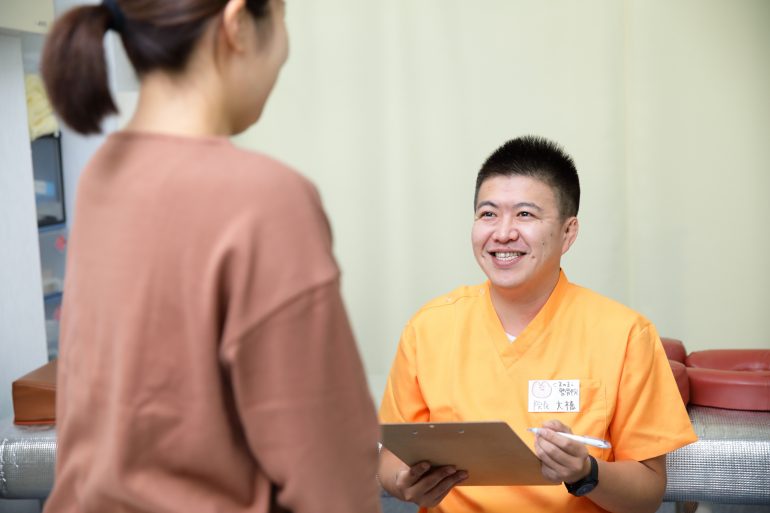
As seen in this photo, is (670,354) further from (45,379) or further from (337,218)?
(45,379)

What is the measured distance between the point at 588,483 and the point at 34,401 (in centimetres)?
139

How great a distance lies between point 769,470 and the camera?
183cm

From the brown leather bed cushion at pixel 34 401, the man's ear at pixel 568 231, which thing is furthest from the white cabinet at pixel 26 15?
the man's ear at pixel 568 231

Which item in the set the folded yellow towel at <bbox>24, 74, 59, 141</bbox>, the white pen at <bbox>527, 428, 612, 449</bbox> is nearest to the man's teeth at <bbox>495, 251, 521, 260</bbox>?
the white pen at <bbox>527, 428, 612, 449</bbox>

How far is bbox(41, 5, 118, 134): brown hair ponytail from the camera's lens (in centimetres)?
67

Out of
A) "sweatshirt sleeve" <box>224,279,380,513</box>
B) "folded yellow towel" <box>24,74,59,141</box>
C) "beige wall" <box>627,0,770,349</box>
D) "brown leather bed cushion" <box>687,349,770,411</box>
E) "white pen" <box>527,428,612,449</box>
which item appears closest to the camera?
"sweatshirt sleeve" <box>224,279,380,513</box>

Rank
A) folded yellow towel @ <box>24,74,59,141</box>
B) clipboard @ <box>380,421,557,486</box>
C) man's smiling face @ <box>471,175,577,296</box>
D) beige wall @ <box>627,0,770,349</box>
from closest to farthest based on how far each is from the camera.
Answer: clipboard @ <box>380,421,557,486</box>, man's smiling face @ <box>471,175,577,296</box>, folded yellow towel @ <box>24,74,59,141</box>, beige wall @ <box>627,0,770,349</box>

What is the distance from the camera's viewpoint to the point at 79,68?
670 millimetres

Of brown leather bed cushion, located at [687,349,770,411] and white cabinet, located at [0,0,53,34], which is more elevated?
white cabinet, located at [0,0,53,34]

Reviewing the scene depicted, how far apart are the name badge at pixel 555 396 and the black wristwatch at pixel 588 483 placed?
0.13m

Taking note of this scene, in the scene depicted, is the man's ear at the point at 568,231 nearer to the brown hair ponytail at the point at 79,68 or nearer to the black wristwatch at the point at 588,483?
the black wristwatch at the point at 588,483

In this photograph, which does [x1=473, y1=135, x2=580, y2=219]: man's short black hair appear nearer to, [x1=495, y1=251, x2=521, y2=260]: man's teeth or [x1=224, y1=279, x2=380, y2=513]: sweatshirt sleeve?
[x1=495, y1=251, x2=521, y2=260]: man's teeth

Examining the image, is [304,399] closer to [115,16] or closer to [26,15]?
[115,16]

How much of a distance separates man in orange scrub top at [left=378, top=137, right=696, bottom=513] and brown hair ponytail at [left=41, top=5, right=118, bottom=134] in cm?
86
